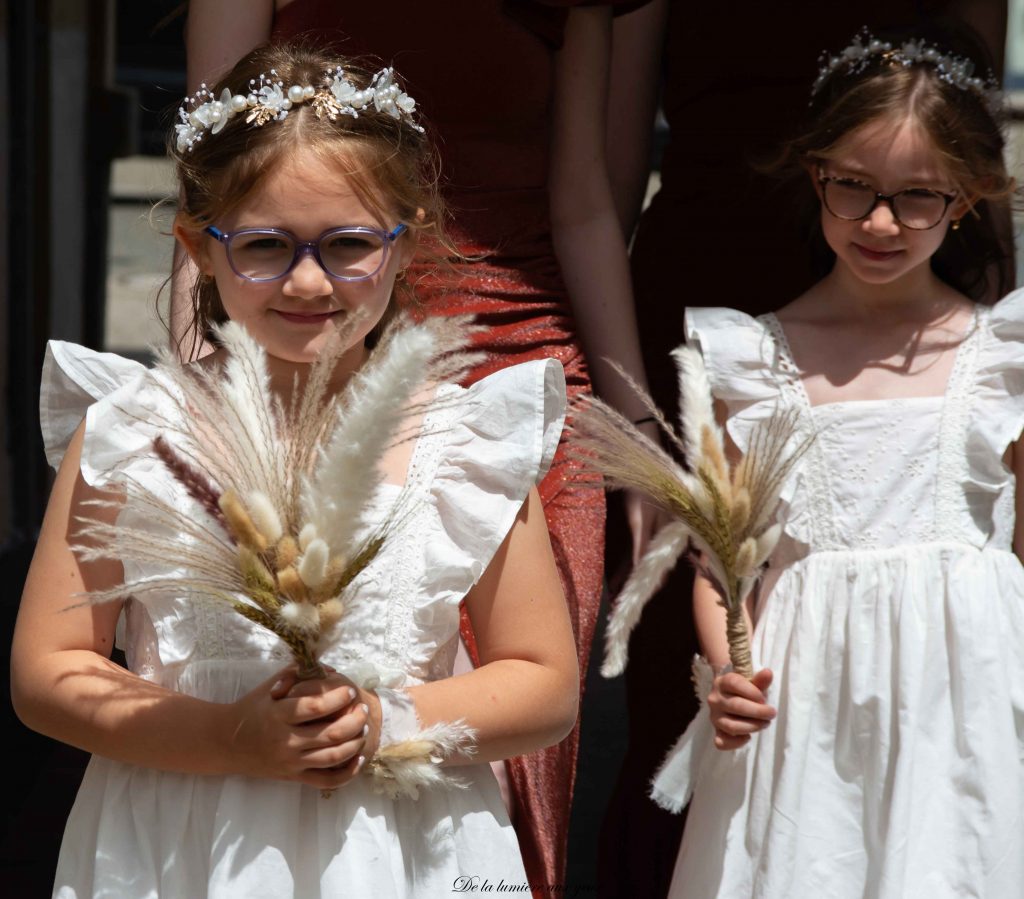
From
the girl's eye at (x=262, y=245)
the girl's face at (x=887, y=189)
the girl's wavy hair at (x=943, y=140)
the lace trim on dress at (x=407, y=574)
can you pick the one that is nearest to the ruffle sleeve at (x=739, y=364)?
the girl's face at (x=887, y=189)

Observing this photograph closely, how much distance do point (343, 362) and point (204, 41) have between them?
2.37ft

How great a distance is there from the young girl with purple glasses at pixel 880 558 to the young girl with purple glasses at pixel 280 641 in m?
0.54

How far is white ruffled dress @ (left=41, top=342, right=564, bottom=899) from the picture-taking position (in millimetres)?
2246

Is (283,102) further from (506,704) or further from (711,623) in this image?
(711,623)

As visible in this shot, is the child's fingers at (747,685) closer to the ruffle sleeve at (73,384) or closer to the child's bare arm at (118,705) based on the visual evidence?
the child's bare arm at (118,705)

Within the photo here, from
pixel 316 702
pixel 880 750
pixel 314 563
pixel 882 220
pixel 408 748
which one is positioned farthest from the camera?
pixel 882 220

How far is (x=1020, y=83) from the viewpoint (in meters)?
14.7

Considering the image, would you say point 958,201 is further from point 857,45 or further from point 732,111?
point 732,111

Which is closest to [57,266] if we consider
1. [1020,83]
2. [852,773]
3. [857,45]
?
[857,45]

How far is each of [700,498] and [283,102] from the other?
0.90 meters

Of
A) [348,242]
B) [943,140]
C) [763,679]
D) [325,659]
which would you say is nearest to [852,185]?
[943,140]

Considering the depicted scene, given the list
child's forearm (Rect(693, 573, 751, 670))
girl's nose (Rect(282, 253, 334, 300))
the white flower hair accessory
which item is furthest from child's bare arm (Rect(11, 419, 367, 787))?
the white flower hair accessory

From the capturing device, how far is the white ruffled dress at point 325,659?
2.25m

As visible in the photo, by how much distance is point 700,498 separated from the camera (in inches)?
99.0
